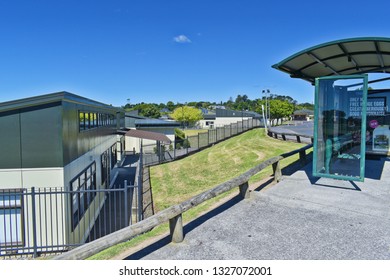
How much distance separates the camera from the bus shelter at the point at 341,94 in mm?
6631

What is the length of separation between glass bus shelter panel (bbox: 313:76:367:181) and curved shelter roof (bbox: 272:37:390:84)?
0.64 meters

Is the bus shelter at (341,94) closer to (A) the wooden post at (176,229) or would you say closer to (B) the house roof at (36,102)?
(A) the wooden post at (176,229)

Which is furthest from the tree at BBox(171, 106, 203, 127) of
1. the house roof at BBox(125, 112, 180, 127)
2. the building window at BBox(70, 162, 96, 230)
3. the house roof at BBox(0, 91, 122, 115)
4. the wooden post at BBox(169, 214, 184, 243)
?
the wooden post at BBox(169, 214, 184, 243)

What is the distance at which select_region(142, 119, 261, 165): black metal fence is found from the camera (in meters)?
23.5

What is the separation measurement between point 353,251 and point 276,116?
66350 millimetres

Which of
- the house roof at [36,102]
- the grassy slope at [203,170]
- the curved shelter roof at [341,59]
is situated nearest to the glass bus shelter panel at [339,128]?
the curved shelter roof at [341,59]

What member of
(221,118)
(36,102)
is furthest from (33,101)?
(221,118)

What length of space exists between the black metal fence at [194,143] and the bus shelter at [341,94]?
1598cm

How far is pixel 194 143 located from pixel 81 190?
64.5 ft

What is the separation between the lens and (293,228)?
4730mm

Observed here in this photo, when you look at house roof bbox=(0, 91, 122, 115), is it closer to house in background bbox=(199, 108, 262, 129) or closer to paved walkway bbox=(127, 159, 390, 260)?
paved walkway bbox=(127, 159, 390, 260)

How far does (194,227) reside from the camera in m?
4.89

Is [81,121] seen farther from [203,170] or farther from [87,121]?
[203,170]
